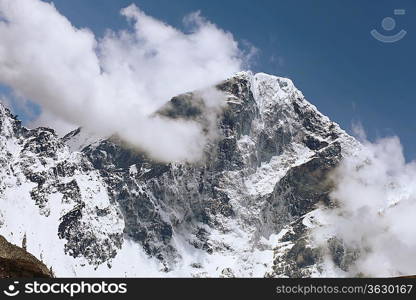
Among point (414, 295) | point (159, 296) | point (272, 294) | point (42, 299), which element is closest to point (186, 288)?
point (159, 296)

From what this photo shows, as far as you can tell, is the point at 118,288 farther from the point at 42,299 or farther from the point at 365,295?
the point at 365,295

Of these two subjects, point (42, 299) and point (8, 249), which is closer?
point (42, 299)

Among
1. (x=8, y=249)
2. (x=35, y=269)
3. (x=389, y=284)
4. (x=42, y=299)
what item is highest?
(x=8, y=249)

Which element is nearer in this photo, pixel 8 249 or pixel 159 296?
pixel 159 296

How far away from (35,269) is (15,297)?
3199 cm

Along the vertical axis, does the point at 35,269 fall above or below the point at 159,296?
above

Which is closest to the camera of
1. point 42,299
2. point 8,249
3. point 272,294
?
point 42,299

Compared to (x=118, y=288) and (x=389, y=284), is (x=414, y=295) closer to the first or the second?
(x=389, y=284)

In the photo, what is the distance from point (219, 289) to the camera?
49.5m

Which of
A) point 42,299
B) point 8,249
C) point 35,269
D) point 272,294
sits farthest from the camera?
point 8,249

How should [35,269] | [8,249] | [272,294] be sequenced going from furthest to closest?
[8,249]
[35,269]
[272,294]

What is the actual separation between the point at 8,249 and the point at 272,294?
59.2 m

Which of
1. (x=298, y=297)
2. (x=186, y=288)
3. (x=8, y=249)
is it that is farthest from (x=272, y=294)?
(x=8, y=249)

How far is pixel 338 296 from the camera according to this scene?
51.0 meters
